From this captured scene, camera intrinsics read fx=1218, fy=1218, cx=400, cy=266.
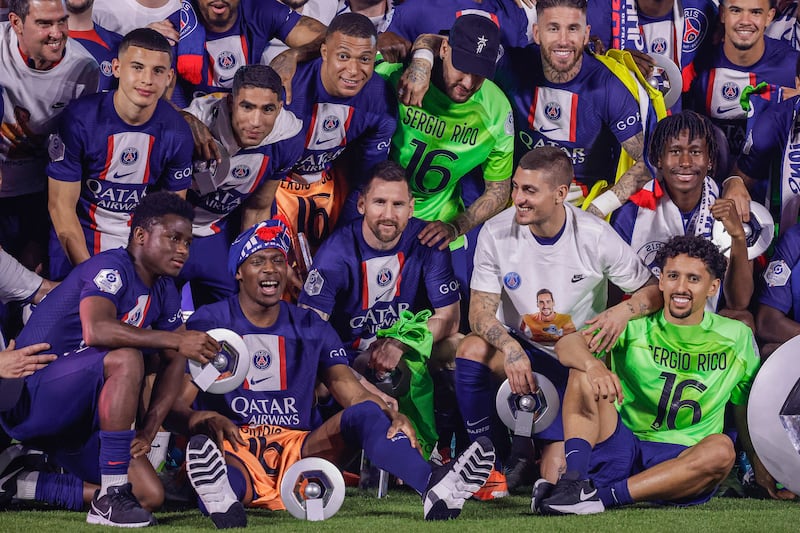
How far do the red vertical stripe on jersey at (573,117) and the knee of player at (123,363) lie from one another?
2.95 meters

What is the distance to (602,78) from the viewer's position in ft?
22.3

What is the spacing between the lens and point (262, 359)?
5516 millimetres

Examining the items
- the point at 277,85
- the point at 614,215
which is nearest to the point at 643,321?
Answer: the point at 614,215

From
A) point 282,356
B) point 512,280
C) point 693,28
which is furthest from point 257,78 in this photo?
point 693,28

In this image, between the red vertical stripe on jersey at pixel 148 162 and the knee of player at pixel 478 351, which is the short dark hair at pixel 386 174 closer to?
the knee of player at pixel 478 351

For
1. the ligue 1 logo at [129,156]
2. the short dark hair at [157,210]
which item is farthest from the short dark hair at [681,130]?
the ligue 1 logo at [129,156]

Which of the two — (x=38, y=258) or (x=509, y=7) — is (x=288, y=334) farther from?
(x=509, y=7)

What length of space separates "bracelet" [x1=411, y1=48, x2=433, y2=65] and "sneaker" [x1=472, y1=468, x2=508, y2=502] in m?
2.22

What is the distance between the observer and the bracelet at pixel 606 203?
645 cm

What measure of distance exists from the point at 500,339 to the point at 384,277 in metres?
0.80

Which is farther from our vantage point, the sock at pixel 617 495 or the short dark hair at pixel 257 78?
the short dark hair at pixel 257 78

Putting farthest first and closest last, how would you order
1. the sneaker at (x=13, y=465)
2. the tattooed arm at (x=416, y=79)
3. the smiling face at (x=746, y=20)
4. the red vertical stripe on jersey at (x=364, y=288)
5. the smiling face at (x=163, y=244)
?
1. the smiling face at (x=746, y=20)
2. the tattooed arm at (x=416, y=79)
3. the red vertical stripe on jersey at (x=364, y=288)
4. the smiling face at (x=163, y=244)
5. the sneaker at (x=13, y=465)

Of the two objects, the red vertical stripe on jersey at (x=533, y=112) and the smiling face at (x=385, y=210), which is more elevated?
the red vertical stripe on jersey at (x=533, y=112)

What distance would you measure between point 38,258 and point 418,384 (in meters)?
2.07
